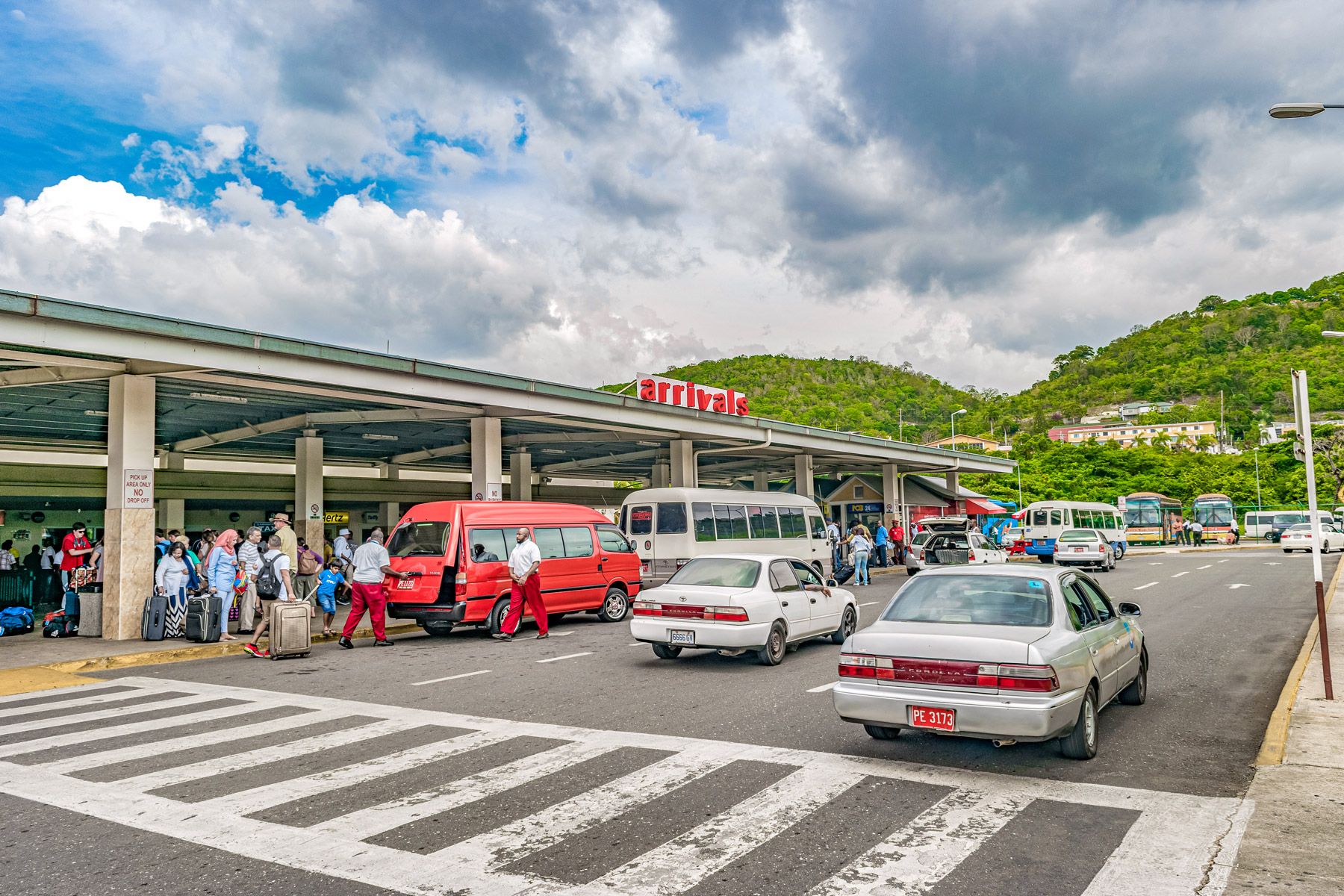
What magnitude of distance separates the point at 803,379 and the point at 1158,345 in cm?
8291

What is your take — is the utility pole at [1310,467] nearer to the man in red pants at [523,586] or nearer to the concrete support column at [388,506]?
the man in red pants at [523,586]

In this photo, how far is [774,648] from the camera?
38.7 ft

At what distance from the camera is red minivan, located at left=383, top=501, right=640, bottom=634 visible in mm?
14938

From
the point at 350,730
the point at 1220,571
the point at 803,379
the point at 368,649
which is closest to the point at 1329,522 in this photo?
the point at 1220,571

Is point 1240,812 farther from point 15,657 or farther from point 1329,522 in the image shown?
Answer: point 1329,522

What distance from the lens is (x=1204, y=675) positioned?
1070 cm

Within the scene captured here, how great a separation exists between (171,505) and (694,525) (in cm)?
2071

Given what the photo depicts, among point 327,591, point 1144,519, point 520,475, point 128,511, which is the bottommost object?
point 327,591

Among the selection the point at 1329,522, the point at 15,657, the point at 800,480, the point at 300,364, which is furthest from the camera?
the point at 1329,522

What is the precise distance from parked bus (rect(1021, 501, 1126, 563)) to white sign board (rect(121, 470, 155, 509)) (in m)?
31.4

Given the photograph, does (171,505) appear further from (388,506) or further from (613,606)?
(613,606)

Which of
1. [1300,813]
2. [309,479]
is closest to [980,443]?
[309,479]

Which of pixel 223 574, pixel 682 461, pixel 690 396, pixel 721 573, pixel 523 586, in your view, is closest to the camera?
pixel 721 573

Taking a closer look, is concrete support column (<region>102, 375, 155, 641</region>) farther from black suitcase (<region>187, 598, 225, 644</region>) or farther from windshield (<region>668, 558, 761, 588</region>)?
windshield (<region>668, 558, 761, 588</region>)
